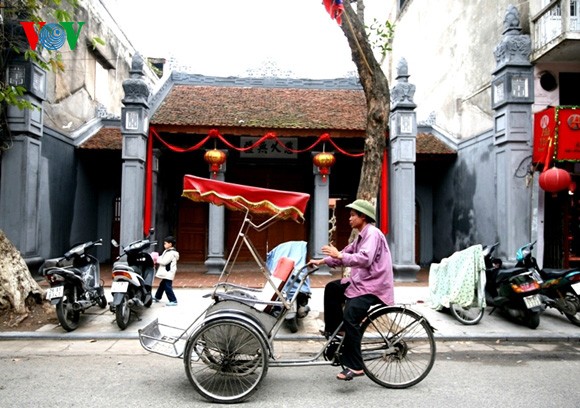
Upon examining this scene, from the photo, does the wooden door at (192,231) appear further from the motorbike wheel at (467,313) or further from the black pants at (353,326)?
the black pants at (353,326)

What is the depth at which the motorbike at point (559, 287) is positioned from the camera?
6781mm

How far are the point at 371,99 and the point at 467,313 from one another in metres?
3.66

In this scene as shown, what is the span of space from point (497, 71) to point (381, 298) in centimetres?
786

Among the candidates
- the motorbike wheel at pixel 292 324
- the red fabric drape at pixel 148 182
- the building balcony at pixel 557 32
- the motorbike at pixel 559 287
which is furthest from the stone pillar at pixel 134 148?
the building balcony at pixel 557 32

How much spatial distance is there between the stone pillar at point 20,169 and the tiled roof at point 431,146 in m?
9.92

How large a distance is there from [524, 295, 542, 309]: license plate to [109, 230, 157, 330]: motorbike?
5707 mm

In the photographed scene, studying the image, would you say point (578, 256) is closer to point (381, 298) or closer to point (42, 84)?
point (381, 298)

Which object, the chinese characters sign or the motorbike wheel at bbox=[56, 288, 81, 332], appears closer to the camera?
the motorbike wheel at bbox=[56, 288, 81, 332]

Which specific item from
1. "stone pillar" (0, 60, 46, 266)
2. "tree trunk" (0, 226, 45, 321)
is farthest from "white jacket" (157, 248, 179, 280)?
"stone pillar" (0, 60, 46, 266)

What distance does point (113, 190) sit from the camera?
14.0 metres

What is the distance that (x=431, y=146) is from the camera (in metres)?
13.5

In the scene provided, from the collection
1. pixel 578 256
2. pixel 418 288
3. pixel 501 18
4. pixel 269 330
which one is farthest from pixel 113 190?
pixel 578 256

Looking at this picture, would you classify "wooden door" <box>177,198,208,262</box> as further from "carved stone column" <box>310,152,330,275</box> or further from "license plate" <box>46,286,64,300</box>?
"license plate" <box>46,286,64,300</box>

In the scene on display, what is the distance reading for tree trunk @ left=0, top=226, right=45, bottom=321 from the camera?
6.54 m
